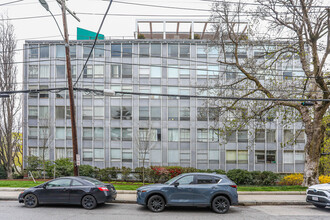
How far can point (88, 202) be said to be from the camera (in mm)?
10719

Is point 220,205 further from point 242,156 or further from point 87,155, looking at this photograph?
point 87,155

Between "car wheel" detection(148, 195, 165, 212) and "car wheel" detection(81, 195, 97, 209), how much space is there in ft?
7.55

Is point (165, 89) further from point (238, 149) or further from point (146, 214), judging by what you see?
point (146, 214)

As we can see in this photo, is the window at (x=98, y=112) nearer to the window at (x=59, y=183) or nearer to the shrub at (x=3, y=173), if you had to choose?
the shrub at (x=3, y=173)

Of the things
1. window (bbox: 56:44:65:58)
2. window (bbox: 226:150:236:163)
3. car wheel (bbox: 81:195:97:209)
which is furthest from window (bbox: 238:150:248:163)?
window (bbox: 56:44:65:58)

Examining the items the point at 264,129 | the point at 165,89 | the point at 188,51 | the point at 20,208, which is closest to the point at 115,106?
the point at 165,89

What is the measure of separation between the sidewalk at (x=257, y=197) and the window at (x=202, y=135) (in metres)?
16.3

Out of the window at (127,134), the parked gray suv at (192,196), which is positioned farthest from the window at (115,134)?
the parked gray suv at (192,196)

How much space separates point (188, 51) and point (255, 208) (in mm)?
22820

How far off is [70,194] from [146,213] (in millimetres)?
3251

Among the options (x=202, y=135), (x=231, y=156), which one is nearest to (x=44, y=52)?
(x=202, y=135)

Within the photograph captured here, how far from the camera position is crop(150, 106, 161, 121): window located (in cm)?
3061

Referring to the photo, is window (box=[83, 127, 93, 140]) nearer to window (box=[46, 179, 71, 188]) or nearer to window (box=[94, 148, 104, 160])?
window (box=[94, 148, 104, 160])

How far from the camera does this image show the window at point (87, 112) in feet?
102
